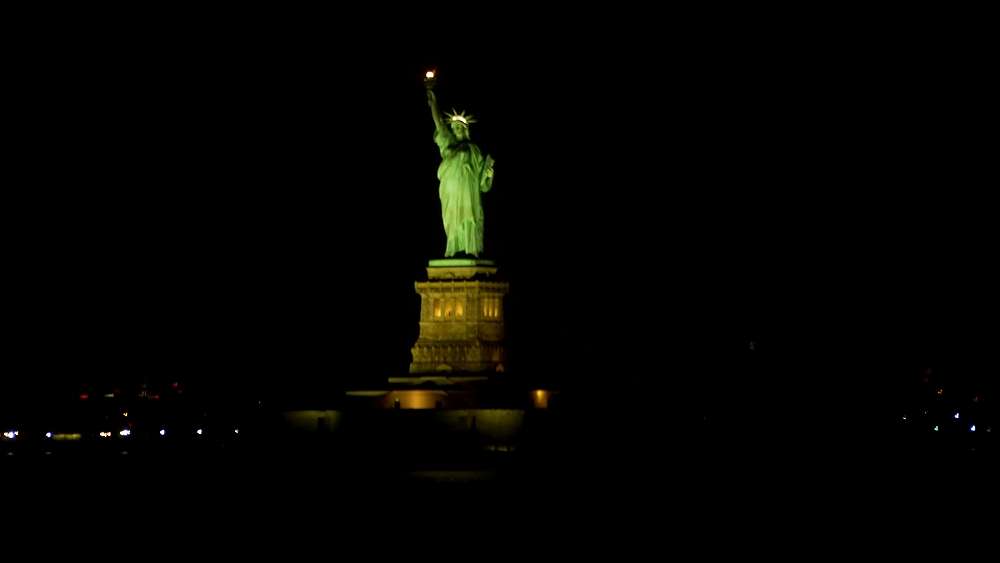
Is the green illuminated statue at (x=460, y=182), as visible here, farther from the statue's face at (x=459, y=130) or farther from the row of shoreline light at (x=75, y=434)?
the row of shoreline light at (x=75, y=434)

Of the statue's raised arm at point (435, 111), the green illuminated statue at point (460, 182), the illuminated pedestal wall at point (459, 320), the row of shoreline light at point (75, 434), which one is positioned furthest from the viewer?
the row of shoreline light at point (75, 434)

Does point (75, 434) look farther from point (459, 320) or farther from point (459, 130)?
point (459, 130)

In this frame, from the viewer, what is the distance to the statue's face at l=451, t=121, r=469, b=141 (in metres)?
48.2

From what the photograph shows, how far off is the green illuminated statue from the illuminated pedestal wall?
1167mm

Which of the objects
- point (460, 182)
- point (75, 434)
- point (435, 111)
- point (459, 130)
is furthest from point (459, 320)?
point (75, 434)

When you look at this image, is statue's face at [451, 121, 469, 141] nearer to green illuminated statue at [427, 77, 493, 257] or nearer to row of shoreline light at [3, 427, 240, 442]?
green illuminated statue at [427, 77, 493, 257]

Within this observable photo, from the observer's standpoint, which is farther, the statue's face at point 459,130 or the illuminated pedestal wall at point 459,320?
the statue's face at point 459,130

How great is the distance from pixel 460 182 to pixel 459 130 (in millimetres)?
1420

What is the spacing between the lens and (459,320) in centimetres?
4697

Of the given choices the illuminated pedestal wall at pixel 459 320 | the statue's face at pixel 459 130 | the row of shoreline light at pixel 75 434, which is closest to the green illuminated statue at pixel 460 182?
the statue's face at pixel 459 130

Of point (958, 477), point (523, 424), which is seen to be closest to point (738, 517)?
point (958, 477)

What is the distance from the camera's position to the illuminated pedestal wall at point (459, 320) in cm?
4678

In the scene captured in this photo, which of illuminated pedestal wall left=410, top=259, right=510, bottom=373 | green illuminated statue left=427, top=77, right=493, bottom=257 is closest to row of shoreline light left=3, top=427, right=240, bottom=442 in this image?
illuminated pedestal wall left=410, top=259, right=510, bottom=373

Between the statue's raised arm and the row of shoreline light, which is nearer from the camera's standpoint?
the statue's raised arm
